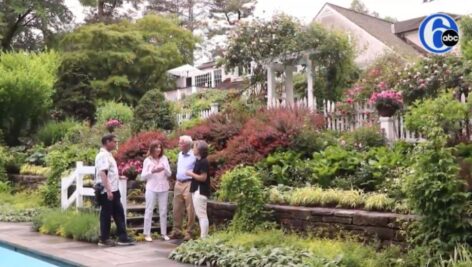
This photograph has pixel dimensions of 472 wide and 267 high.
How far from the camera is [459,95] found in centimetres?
1179

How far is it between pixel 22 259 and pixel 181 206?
8.32 ft

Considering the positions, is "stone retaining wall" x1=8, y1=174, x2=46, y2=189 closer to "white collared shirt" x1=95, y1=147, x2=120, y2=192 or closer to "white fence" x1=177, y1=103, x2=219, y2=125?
"white fence" x1=177, y1=103, x2=219, y2=125

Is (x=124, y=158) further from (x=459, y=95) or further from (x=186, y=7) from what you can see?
(x=186, y=7)

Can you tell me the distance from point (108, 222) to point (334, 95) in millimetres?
10735

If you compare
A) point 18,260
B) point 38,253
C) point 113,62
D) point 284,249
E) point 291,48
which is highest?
point 113,62

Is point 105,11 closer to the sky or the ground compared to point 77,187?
closer to the sky

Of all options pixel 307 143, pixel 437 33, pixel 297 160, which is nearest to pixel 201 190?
pixel 297 160

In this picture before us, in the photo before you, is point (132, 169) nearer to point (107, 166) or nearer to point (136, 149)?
point (136, 149)

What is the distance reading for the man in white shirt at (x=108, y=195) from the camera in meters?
9.24

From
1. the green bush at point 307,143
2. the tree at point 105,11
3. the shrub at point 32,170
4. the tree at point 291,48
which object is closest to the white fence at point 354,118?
the green bush at point 307,143

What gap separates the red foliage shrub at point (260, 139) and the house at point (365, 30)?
1584cm

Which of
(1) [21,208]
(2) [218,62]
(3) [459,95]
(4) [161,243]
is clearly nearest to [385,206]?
(4) [161,243]

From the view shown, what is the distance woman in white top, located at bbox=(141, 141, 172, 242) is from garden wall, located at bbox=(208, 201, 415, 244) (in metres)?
1.16

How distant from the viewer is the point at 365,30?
2828 cm
